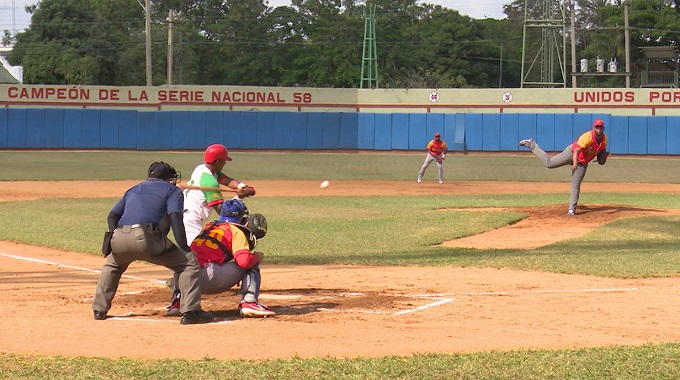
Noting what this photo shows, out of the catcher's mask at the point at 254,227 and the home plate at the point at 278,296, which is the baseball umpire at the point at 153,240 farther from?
the home plate at the point at 278,296

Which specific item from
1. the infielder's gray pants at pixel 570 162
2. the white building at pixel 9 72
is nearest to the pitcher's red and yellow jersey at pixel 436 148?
the infielder's gray pants at pixel 570 162

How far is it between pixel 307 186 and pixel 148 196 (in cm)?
2372

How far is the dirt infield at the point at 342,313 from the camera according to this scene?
8.39 m

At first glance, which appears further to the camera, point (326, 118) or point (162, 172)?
point (326, 118)

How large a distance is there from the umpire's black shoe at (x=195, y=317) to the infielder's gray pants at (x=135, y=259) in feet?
0.14

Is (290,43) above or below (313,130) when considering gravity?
above

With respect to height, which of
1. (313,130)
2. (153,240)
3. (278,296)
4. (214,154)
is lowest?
(278,296)

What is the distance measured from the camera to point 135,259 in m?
9.43

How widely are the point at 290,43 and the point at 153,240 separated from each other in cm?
7684

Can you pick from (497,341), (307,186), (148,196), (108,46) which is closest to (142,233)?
(148,196)

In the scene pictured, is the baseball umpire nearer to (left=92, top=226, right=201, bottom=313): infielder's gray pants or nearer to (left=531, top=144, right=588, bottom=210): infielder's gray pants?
(left=92, top=226, right=201, bottom=313): infielder's gray pants

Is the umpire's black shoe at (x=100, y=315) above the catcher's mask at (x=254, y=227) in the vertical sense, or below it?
below

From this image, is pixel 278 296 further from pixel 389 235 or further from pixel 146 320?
pixel 389 235

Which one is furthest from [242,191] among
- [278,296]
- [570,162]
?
[570,162]
